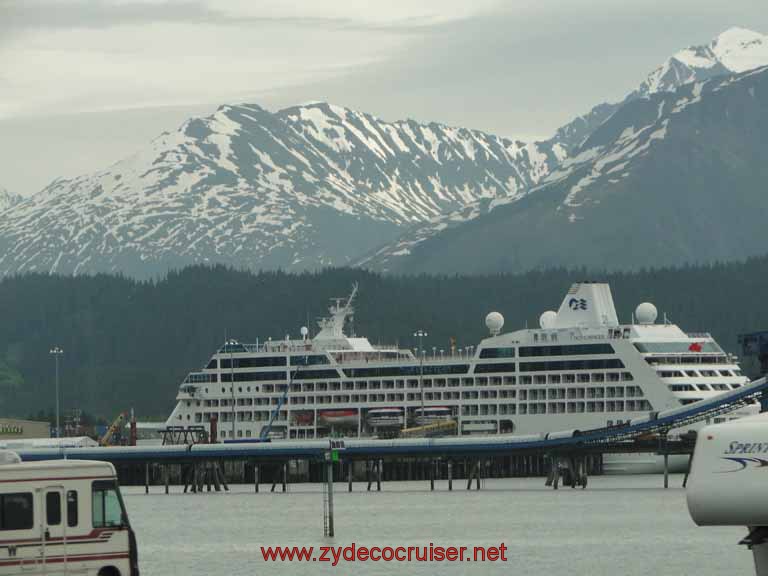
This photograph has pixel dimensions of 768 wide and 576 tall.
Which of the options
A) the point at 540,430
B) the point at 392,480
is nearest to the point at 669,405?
the point at 540,430

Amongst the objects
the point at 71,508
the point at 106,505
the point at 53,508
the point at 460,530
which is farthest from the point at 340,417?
the point at 53,508

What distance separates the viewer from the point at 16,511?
46188mm

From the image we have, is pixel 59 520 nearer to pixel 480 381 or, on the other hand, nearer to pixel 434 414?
pixel 434 414

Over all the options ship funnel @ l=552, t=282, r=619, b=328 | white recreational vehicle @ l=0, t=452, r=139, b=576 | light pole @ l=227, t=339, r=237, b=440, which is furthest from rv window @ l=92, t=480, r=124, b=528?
light pole @ l=227, t=339, r=237, b=440

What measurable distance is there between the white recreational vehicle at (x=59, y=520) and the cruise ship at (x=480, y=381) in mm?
96754

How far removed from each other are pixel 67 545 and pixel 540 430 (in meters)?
108

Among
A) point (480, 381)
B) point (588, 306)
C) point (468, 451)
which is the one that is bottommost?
point (468, 451)

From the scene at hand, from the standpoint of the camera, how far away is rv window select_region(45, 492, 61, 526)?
152ft

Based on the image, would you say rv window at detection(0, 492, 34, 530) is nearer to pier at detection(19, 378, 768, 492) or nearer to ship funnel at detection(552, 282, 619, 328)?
pier at detection(19, 378, 768, 492)

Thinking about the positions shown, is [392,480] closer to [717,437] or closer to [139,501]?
[139,501]

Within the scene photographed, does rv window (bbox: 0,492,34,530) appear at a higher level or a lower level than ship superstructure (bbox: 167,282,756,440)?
lower

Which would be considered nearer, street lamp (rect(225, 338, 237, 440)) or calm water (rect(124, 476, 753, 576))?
calm water (rect(124, 476, 753, 576))

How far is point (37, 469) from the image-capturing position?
46.4 metres

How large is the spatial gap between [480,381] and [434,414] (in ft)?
15.1
